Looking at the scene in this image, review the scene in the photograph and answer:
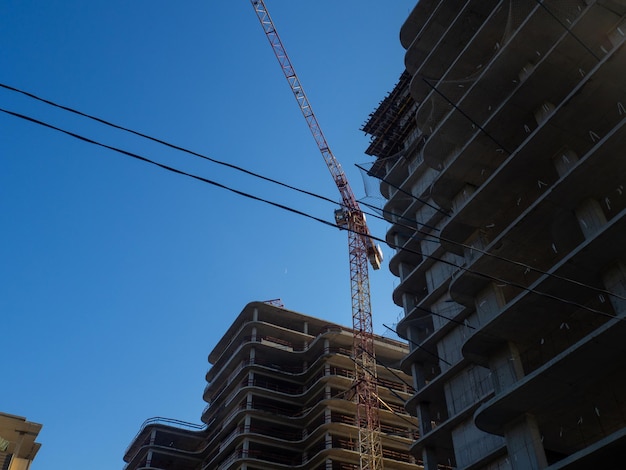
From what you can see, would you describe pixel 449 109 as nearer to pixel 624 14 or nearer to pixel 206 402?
pixel 624 14

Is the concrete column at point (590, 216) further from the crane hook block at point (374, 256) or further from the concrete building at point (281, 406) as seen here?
the crane hook block at point (374, 256)

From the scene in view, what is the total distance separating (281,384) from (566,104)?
47.0 m

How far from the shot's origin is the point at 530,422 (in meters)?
26.4

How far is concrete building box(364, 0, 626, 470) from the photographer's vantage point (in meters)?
24.8

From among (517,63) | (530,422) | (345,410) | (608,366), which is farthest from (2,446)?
(345,410)

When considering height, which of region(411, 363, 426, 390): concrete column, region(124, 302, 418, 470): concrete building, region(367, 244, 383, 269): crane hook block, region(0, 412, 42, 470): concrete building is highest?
region(367, 244, 383, 269): crane hook block

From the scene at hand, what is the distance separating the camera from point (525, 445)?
1027 inches

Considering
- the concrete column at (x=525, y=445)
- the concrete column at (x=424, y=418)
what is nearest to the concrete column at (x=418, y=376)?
the concrete column at (x=424, y=418)

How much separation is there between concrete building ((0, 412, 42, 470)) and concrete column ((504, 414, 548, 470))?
1929cm

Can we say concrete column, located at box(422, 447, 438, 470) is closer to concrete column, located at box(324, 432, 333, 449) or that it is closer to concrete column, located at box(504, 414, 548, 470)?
concrete column, located at box(504, 414, 548, 470)

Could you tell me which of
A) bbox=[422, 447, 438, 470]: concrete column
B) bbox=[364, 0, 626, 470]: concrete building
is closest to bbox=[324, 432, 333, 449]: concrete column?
bbox=[364, 0, 626, 470]: concrete building

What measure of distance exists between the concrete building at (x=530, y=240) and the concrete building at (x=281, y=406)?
22.0 m

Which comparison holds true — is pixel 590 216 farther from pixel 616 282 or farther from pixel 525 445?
pixel 525 445

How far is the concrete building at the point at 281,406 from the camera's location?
5956 centimetres
